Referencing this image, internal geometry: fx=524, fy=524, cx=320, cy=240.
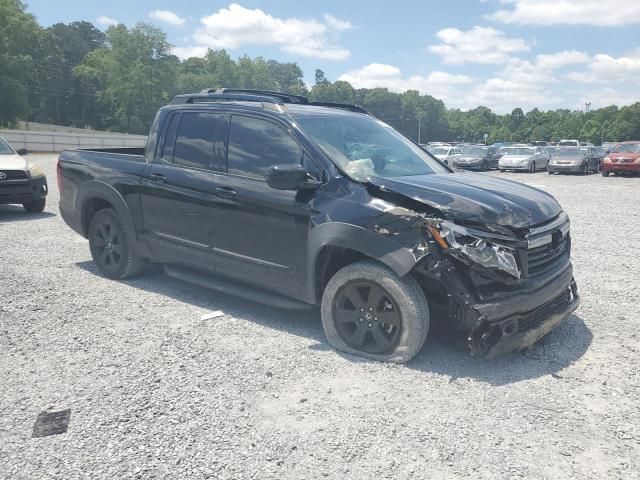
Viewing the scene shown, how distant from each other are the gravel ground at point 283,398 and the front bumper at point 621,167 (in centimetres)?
2151

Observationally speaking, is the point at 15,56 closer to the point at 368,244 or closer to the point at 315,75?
the point at 368,244

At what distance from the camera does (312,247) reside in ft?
13.4

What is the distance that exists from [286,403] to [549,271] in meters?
2.17

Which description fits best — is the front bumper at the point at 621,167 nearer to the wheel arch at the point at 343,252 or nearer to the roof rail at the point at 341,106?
the roof rail at the point at 341,106

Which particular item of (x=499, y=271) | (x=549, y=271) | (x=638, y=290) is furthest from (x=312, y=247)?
(x=638, y=290)

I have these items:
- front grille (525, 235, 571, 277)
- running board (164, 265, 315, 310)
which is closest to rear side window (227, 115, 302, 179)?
running board (164, 265, 315, 310)

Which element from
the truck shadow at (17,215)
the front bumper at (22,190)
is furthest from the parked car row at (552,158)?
the front bumper at (22,190)

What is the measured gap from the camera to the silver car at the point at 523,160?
2917cm

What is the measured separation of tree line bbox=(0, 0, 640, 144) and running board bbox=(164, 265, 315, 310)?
6193 centimetres

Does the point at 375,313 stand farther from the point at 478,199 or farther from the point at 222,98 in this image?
the point at 222,98

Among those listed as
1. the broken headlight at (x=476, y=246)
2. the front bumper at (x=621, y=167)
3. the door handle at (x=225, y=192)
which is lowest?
the front bumper at (x=621, y=167)

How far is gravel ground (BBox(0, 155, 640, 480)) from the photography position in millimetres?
2771

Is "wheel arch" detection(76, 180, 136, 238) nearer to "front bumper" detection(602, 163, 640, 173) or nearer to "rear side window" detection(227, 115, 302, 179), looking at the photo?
"rear side window" detection(227, 115, 302, 179)

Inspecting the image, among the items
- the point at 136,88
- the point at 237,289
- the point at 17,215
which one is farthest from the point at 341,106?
the point at 136,88
